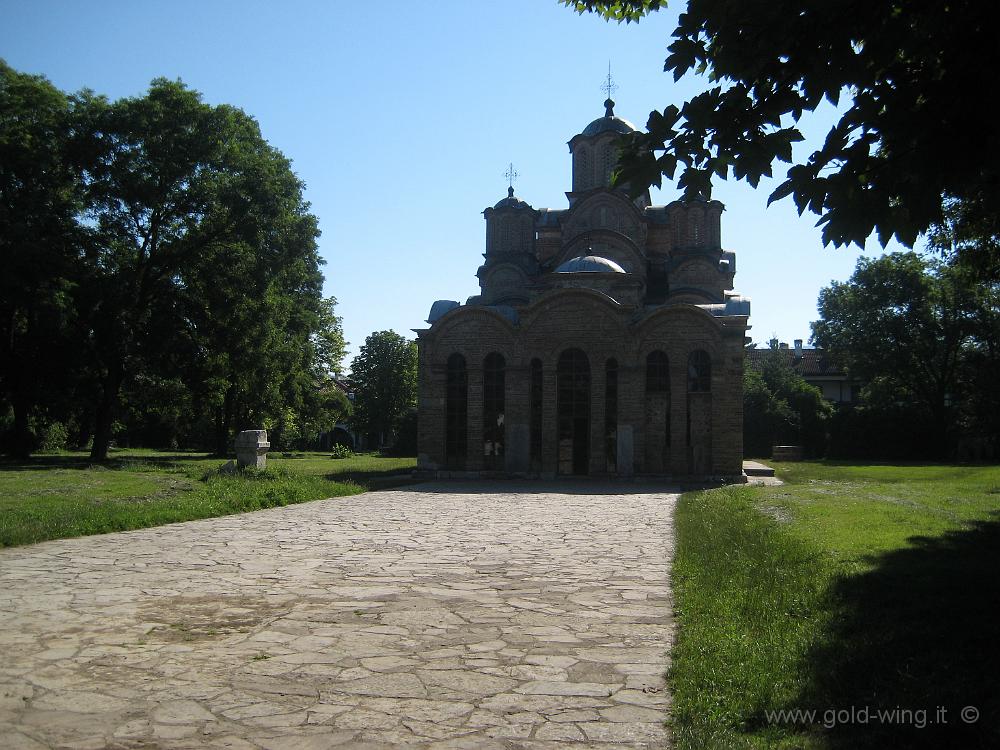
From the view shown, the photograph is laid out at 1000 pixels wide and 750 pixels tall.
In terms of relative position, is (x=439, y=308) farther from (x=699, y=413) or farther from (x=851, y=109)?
(x=851, y=109)

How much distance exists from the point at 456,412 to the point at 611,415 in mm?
5168

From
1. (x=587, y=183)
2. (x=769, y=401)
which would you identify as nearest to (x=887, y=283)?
(x=769, y=401)

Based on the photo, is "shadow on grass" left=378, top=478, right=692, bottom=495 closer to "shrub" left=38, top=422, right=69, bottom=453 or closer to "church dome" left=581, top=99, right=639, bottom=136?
"church dome" left=581, top=99, right=639, bottom=136

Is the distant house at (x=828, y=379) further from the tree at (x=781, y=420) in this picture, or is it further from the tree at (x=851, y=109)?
the tree at (x=851, y=109)

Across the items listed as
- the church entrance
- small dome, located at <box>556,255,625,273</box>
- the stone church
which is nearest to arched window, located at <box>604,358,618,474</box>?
the stone church

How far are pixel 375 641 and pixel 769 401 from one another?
41459 mm

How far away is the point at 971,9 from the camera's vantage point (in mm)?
4793

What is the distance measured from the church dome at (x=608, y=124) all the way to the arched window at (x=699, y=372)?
36.5ft

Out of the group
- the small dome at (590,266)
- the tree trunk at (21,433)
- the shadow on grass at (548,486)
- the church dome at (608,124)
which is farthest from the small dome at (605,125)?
the tree trunk at (21,433)

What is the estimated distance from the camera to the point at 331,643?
5.66 meters

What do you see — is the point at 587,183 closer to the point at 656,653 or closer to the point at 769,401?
the point at 769,401

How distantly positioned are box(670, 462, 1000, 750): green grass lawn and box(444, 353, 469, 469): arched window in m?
16.2

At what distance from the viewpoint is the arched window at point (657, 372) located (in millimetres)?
25938

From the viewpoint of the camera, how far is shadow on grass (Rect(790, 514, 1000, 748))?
3943 millimetres
